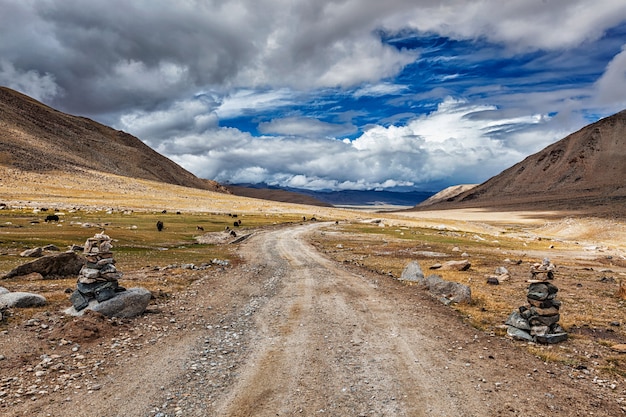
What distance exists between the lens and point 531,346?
1667cm

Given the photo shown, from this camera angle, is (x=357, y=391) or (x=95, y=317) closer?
(x=357, y=391)

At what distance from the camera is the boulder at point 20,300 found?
18.9 meters

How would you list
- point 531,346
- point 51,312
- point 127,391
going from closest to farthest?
point 127,391, point 531,346, point 51,312

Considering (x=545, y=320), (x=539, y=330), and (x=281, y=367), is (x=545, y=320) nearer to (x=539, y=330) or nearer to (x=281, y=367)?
(x=539, y=330)

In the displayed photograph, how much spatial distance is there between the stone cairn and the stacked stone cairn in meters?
19.9

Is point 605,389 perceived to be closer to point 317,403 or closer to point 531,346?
point 531,346

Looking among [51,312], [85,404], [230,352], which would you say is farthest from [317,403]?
[51,312]

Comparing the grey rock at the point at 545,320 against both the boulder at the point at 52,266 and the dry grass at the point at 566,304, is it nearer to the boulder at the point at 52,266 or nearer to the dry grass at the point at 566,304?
the dry grass at the point at 566,304

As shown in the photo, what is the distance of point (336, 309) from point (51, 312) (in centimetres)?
1489

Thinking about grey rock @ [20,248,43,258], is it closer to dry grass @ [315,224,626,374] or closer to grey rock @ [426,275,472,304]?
dry grass @ [315,224,626,374]

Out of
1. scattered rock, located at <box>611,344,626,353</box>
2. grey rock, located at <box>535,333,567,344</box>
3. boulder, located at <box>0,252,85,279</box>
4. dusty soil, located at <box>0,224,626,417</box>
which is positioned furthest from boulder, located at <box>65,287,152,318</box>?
scattered rock, located at <box>611,344,626,353</box>

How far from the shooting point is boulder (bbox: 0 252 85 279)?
26828 millimetres

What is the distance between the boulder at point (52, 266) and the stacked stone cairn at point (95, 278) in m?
11.2

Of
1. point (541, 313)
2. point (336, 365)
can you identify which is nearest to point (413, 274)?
point (541, 313)
